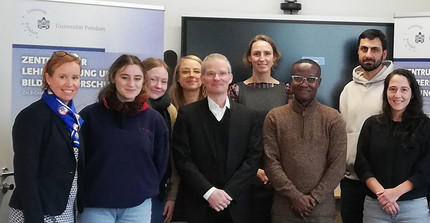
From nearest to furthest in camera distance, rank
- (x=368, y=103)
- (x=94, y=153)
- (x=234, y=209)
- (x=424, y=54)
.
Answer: (x=94, y=153)
(x=234, y=209)
(x=368, y=103)
(x=424, y=54)

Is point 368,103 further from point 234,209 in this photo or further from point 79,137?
point 79,137

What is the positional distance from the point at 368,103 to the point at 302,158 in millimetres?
925

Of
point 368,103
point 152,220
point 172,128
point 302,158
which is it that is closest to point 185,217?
point 152,220

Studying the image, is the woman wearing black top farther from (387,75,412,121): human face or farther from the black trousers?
the black trousers

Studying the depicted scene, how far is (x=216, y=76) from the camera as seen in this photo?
277 cm

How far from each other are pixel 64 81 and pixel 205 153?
0.89 metres

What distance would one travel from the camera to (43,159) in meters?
2.25

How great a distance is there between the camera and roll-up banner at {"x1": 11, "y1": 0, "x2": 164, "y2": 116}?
3.22 metres

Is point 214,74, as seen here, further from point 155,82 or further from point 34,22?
point 34,22

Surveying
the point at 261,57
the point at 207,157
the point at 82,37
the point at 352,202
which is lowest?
the point at 352,202

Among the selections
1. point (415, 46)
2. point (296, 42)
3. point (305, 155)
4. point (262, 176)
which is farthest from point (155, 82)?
point (415, 46)

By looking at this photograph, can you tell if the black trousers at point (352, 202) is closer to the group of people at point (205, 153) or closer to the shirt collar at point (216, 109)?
the group of people at point (205, 153)

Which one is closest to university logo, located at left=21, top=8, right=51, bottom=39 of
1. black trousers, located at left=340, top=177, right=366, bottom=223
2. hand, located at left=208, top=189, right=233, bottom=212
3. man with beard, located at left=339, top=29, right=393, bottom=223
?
hand, located at left=208, top=189, right=233, bottom=212

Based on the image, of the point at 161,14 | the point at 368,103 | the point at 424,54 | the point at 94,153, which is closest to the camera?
the point at 94,153
